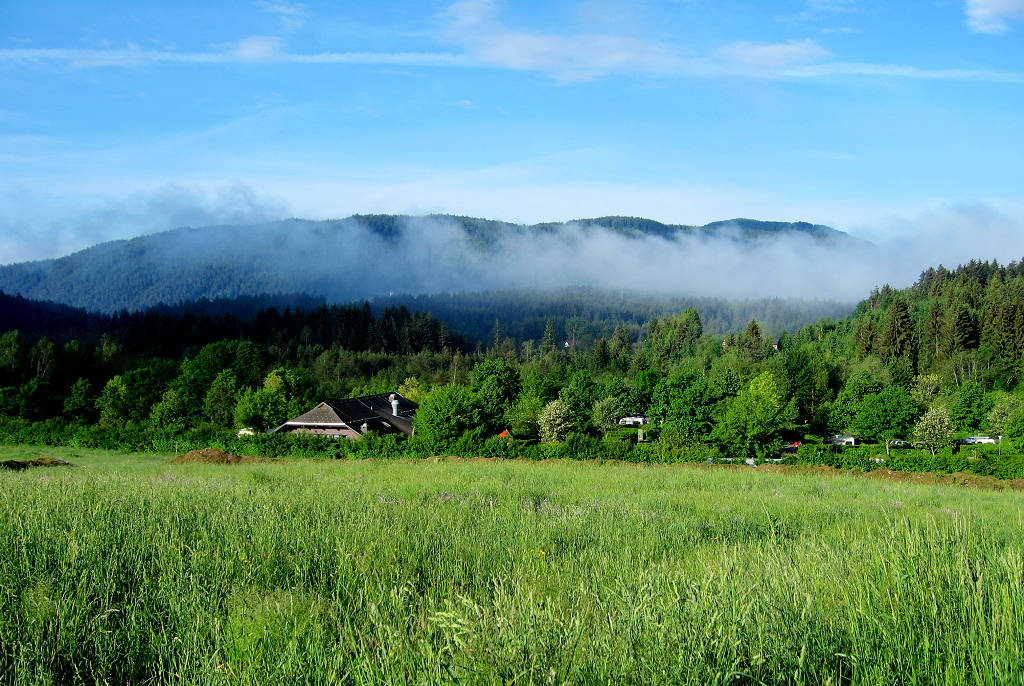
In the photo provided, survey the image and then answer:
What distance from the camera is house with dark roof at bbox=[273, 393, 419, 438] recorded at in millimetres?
51656

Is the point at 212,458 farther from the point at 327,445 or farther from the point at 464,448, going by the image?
the point at 464,448

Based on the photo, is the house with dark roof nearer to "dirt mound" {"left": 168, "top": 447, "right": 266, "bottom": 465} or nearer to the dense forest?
the dense forest

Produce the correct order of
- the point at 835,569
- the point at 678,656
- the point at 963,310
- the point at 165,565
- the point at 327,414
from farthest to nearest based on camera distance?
the point at 963,310 → the point at 327,414 → the point at 165,565 → the point at 835,569 → the point at 678,656

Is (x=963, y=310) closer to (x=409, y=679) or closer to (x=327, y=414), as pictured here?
(x=327, y=414)

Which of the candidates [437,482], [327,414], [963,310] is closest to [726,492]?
[437,482]

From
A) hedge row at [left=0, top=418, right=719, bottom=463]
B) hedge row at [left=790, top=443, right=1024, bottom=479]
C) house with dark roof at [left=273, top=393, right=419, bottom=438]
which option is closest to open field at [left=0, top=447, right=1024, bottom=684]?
hedge row at [left=0, top=418, right=719, bottom=463]

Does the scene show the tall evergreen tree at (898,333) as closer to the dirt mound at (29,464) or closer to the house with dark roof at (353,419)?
the house with dark roof at (353,419)

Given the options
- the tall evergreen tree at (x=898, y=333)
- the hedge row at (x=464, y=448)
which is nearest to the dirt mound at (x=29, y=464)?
Result: the hedge row at (x=464, y=448)

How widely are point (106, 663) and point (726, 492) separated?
16094 mm

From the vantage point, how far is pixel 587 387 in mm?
66375

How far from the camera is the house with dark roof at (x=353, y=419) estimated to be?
51.7 meters

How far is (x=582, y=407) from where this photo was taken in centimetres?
6184

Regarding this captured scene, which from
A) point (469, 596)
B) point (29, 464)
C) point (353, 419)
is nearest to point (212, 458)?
point (29, 464)

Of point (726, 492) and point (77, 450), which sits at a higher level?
point (726, 492)
